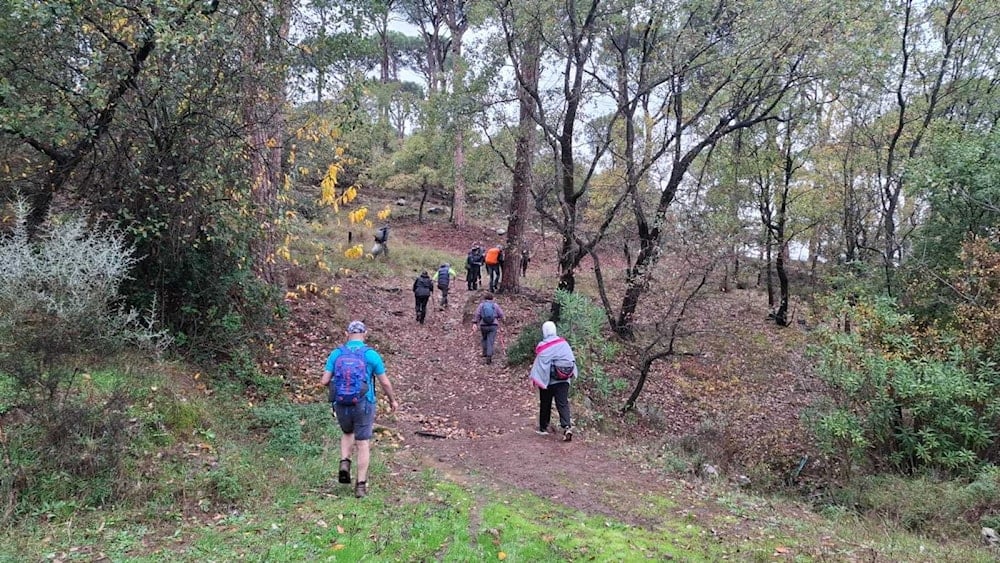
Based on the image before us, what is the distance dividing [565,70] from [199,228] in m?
8.65

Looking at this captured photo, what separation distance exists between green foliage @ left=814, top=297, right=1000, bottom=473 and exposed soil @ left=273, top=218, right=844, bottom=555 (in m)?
1.98

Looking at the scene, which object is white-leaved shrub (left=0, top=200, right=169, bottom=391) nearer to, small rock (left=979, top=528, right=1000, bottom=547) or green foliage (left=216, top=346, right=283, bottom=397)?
green foliage (left=216, top=346, right=283, bottom=397)

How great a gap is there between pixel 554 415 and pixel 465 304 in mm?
8519

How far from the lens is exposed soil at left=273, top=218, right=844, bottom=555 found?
23.0 ft

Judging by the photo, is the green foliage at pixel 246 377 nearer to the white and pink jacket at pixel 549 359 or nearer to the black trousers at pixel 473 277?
the white and pink jacket at pixel 549 359

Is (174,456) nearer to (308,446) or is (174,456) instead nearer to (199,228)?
(308,446)

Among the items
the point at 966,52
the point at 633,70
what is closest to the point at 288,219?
the point at 633,70

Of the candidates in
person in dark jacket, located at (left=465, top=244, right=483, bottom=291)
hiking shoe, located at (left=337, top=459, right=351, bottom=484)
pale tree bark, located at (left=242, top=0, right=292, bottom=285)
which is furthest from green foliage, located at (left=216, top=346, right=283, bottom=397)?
person in dark jacket, located at (left=465, top=244, right=483, bottom=291)

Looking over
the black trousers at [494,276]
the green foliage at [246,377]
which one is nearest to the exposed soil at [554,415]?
the green foliage at [246,377]

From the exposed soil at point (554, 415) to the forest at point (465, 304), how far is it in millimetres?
108

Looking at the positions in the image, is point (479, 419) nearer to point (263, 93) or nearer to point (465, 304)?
point (263, 93)

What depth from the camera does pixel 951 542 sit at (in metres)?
6.03

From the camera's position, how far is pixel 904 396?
311 inches

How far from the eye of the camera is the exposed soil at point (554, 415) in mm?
7023
